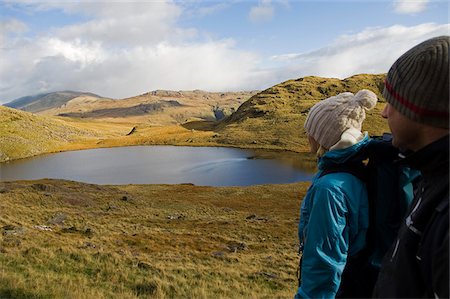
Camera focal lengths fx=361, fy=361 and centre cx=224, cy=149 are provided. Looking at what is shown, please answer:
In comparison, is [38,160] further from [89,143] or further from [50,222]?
[50,222]

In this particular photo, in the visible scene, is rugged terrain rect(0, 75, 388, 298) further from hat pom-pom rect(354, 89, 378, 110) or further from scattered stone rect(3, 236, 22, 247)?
hat pom-pom rect(354, 89, 378, 110)

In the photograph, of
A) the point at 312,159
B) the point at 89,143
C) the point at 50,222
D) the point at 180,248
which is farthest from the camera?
the point at 89,143

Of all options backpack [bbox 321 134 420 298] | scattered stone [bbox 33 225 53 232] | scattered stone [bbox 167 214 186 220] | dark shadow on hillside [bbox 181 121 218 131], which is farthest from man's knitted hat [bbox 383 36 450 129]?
dark shadow on hillside [bbox 181 121 218 131]

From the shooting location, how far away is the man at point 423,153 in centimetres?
180

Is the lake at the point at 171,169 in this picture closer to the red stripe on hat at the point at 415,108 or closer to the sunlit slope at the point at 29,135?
the sunlit slope at the point at 29,135

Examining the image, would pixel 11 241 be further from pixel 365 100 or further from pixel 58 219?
pixel 365 100

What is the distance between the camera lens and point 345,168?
3.00m

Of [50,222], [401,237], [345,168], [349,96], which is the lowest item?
[50,222]

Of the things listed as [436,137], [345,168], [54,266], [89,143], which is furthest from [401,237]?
[89,143]

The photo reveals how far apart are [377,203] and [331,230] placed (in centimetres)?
44

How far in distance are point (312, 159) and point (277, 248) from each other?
A: 62.8 m

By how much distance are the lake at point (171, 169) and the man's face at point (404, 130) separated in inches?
2075

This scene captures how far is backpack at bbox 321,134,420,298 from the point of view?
9.36ft

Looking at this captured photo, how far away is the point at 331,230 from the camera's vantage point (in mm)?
2844
